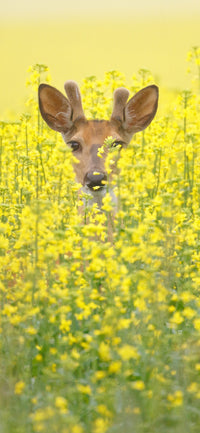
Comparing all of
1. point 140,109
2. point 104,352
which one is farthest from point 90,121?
point 104,352

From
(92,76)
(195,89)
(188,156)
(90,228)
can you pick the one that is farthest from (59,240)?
(195,89)

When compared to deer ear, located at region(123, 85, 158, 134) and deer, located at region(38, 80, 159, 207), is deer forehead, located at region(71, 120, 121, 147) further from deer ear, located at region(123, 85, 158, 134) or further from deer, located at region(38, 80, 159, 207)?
deer ear, located at region(123, 85, 158, 134)

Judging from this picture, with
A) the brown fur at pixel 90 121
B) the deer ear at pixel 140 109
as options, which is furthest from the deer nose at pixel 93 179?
the deer ear at pixel 140 109

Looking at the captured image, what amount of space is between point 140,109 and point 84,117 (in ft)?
2.23

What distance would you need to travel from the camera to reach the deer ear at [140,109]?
27.4 ft

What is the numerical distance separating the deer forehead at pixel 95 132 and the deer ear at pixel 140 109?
0.31 m

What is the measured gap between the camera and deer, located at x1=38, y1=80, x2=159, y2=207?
791 cm

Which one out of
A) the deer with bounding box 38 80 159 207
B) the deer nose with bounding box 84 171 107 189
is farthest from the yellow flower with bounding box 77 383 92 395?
the deer with bounding box 38 80 159 207

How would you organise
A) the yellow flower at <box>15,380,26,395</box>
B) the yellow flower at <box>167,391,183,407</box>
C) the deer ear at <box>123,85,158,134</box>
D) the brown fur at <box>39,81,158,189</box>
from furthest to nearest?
the deer ear at <box>123,85,158,134</box>
the brown fur at <box>39,81,158,189</box>
the yellow flower at <box>15,380,26,395</box>
the yellow flower at <box>167,391,183,407</box>

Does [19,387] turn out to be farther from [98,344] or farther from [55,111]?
[55,111]

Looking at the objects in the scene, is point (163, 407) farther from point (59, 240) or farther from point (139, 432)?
point (59, 240)

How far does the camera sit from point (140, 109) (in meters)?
8.45

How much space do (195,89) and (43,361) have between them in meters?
7.23

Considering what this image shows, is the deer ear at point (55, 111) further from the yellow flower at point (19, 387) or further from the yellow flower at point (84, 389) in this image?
the yellow flower at point (84, 389)
